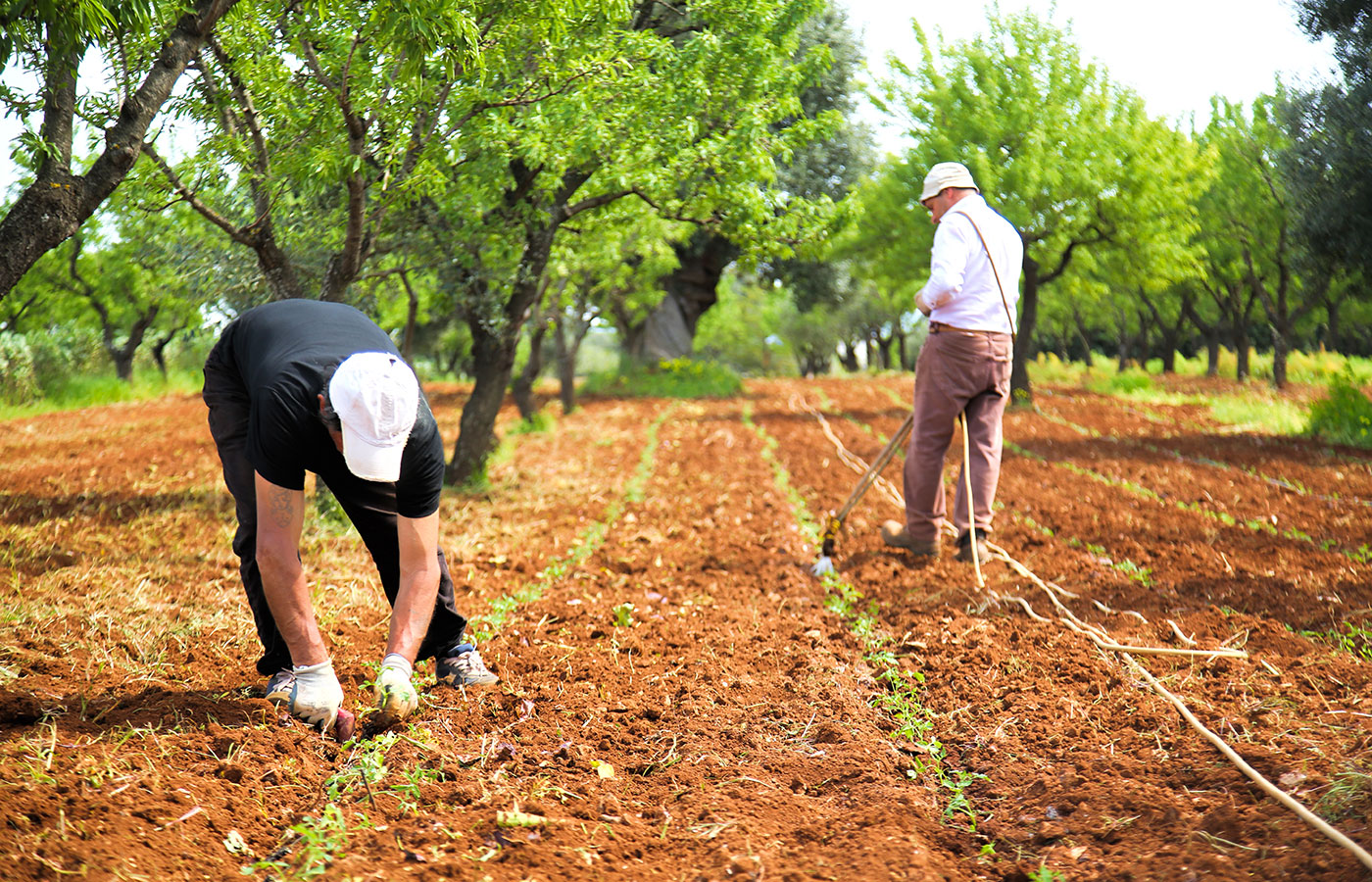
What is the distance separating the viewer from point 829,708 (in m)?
3.46

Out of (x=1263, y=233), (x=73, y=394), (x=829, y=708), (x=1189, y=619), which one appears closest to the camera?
(x=829, y=708)

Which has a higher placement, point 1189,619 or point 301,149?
point 301,149

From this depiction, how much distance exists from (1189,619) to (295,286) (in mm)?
5910

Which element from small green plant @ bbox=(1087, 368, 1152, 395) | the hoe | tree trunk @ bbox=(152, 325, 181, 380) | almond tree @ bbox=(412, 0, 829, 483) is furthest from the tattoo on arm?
tree trunk @ bbox=(152, 325, 181, 380)

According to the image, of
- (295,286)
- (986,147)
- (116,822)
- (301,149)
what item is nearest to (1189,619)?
(116,822)

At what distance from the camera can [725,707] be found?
3527 mm

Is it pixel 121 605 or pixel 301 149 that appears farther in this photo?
pixel 301 149

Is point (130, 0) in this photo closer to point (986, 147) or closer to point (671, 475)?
point (671, 475)

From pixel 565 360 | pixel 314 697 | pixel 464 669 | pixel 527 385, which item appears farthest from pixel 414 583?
pixel 565 360

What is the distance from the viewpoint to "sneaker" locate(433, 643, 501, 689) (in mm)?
3590

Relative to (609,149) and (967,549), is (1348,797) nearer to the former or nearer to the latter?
(967,549)

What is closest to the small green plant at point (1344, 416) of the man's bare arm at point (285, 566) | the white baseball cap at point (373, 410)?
the white baseball cap at point (373, 410)

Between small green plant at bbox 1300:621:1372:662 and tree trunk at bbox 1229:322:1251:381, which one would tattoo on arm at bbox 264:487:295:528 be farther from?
tree trunk at bbox 1229:322:1251:381

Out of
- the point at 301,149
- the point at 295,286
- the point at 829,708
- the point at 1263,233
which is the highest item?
the point at 1263,233
